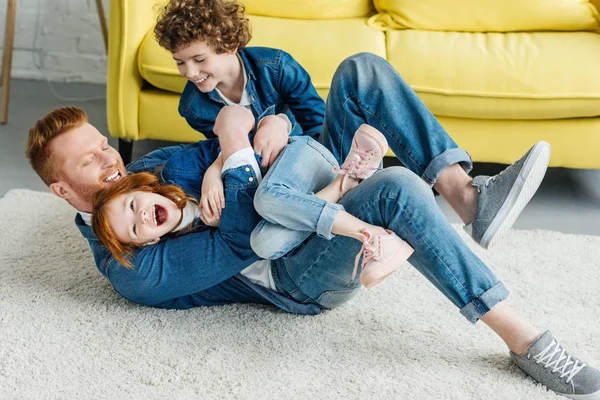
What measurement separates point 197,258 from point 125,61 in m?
1.09

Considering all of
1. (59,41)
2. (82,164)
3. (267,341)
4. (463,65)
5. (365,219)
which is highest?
(463,65)

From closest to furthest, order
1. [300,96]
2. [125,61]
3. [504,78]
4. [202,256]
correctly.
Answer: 1. [202,256]
2. [300,96]
3. [504,78]
4. [125,61]

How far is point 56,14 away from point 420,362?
8.94ft

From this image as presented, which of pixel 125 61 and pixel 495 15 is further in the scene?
pixel 495 15

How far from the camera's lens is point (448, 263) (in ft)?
4.80

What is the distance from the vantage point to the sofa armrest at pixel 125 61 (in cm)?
245

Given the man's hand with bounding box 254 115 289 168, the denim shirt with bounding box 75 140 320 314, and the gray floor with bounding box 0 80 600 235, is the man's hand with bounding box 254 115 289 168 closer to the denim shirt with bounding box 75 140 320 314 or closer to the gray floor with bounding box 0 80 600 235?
the denim shirt with bounding box 75 140 320 314

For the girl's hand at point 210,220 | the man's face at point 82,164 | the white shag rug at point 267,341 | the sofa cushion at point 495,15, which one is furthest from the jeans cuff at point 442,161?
the sofa cushion at point 495,15

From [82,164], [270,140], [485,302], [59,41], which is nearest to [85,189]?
[82,164]

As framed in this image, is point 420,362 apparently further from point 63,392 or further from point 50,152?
point 50,152

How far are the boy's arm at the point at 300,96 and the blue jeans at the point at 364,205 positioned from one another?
12cm

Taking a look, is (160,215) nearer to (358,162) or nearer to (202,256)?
(202,256)

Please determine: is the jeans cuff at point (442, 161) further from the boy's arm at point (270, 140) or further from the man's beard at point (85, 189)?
the man's beard at point (85, 189)

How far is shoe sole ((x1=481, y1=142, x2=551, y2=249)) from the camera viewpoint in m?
1.56
